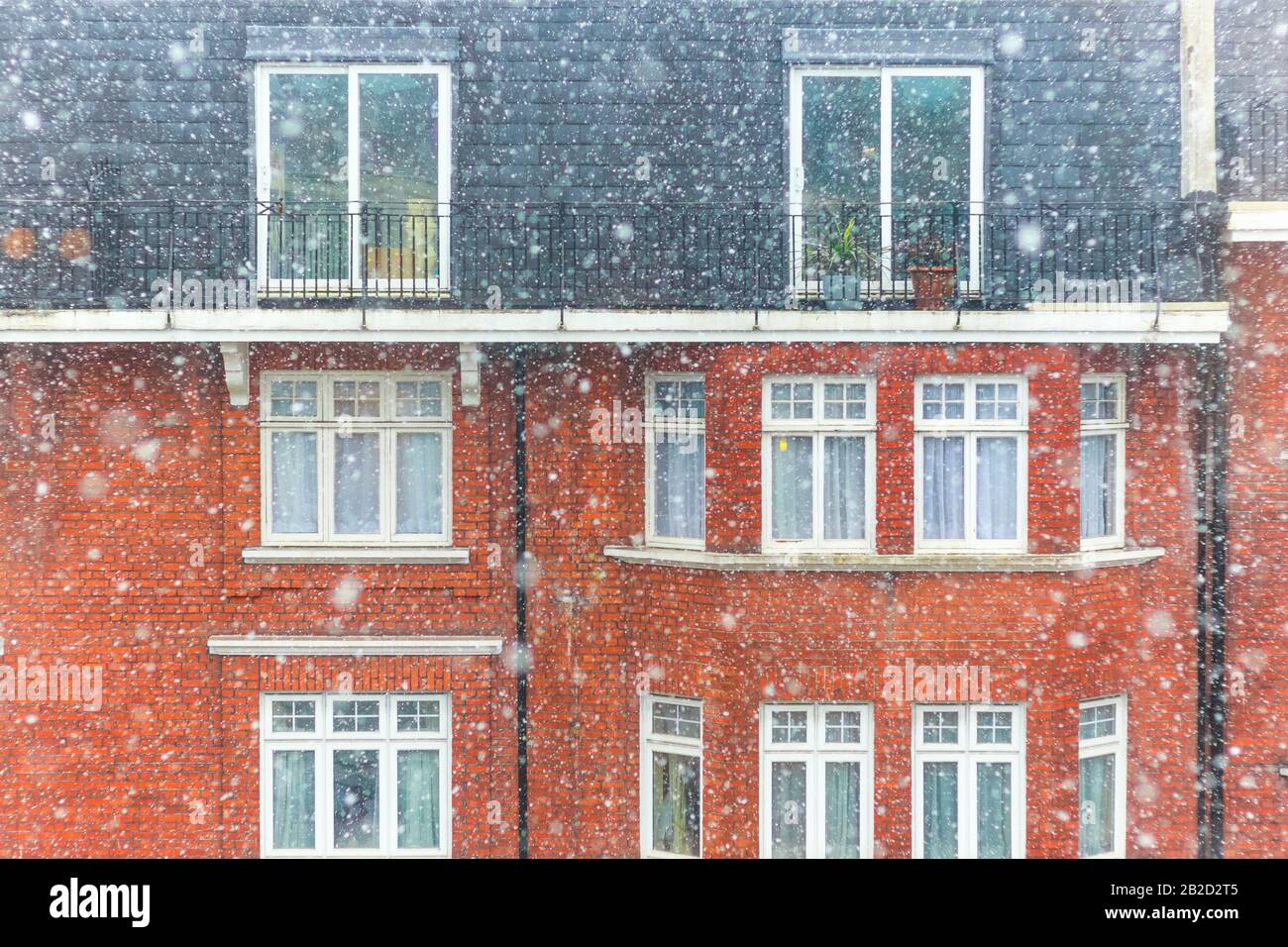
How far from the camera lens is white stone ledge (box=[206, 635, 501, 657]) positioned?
963cm

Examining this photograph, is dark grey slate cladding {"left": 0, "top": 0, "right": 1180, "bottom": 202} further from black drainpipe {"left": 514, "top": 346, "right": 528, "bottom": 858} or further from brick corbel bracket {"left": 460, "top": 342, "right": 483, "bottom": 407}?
black drainpipe {"left": 514, "top": 346, "right": 528, "bottom": 858}

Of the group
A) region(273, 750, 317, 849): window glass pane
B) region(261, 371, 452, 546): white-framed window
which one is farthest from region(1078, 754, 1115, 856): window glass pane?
region(273, 750, 317, 849): window glass pane

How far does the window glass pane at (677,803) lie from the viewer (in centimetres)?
979

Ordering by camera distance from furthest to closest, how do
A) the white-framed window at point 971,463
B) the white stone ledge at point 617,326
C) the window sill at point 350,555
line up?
the window sill at point 350,555, the white-framed window at point 971,463, the white stone ledge at point 617,326

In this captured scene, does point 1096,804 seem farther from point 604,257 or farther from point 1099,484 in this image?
point 604,257

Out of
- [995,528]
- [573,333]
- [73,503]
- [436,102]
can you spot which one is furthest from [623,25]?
[73,503]

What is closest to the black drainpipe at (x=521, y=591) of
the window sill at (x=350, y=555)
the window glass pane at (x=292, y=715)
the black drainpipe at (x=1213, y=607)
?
the window sill at (x=350, y=555)

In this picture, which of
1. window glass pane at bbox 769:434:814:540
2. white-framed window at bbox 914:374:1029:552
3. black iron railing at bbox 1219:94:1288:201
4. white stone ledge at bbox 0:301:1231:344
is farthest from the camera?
black iron railing at bbox 1219:94:1288:201

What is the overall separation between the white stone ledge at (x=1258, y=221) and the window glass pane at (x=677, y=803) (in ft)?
23.0

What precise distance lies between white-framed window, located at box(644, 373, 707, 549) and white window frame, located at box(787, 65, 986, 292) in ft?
4.87

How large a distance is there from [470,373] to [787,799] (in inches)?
189

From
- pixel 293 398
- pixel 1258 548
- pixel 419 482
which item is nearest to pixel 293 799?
pixel 419 482

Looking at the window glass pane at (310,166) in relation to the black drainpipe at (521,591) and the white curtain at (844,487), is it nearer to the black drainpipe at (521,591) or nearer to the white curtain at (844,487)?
the black drainpipe at (521,591)

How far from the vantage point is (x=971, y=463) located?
9.49 metres
